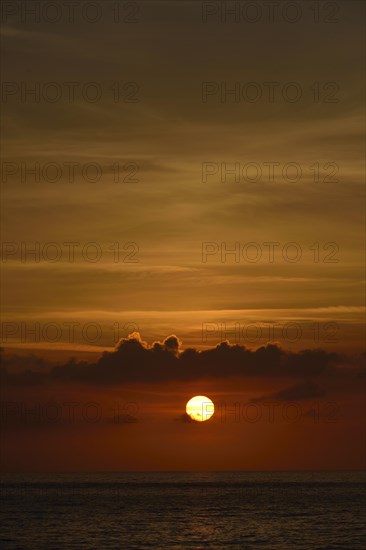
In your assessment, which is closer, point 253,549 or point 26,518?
point 253,549

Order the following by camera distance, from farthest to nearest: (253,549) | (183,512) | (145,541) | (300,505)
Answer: (300,505) < (183,512) < (145,541) < (253,549)

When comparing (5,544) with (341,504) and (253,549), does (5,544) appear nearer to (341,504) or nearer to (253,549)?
(253,549)

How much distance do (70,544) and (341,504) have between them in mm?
77034

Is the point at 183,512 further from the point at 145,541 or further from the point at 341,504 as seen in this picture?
the point at 145,541

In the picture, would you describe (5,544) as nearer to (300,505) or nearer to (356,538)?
(356,538)

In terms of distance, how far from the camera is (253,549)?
83125mm

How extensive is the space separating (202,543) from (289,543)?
26.1ft

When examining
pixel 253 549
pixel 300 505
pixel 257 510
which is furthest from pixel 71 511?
pixel 253 549

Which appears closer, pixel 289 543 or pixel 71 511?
pixel 289 543

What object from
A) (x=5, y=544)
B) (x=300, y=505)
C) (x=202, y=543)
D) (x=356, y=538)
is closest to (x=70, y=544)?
(x=5, y=544)

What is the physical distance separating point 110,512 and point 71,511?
18.6ft

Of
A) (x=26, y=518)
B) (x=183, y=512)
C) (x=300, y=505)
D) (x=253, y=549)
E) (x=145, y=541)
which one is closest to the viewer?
(x=253, y=549)

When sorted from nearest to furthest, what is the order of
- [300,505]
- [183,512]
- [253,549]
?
[253,549] < [183,512] < [300,505]

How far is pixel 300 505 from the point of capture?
152000 mm
